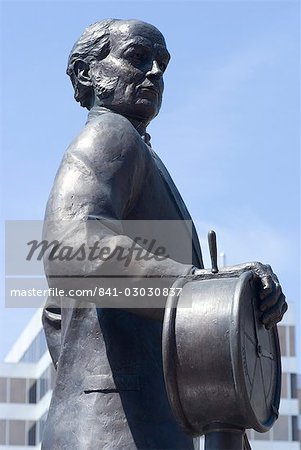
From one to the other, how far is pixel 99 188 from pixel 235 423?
1.38 meters

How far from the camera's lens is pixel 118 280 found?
22.2 ft

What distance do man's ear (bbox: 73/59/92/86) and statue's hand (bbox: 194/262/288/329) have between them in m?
1.70

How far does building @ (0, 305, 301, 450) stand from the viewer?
6650 centimetres

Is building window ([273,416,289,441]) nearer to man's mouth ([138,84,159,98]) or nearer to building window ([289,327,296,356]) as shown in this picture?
building window ([289,327,296,356])

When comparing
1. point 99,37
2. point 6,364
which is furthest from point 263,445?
point 99,37

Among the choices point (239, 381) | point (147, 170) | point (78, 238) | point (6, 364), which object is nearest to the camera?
point (239, 381)

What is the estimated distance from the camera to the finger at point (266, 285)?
664 centimetres

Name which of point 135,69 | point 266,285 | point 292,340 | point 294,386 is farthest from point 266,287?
point 292,340

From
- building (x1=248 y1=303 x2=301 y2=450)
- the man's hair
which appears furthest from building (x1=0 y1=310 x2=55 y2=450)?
the man's hair

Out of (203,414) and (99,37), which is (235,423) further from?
(99,37)

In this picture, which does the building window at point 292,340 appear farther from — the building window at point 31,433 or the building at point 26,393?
the building window at point 31,433

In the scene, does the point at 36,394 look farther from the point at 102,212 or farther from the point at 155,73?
the point at 102,212

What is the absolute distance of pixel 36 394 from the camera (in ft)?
242

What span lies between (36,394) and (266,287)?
223 feet
